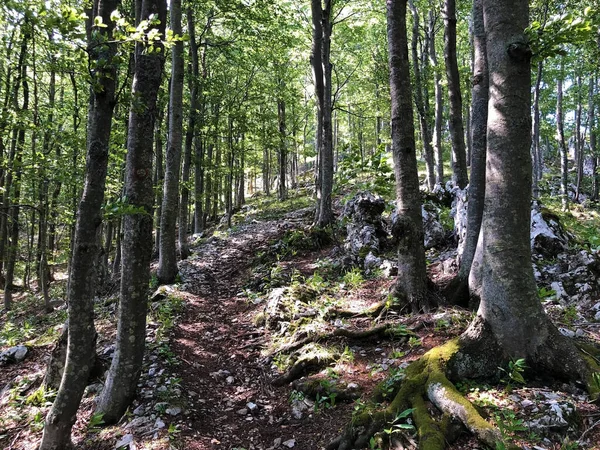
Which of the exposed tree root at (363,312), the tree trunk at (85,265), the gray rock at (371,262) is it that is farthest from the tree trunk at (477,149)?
the tree trunk at (85,265)

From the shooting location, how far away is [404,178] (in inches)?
250

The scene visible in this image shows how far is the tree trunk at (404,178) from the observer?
6.30 m

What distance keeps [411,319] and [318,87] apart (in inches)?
410

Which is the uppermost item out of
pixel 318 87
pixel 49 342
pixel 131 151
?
pixel 318 87

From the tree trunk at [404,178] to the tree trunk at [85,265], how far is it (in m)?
4.30

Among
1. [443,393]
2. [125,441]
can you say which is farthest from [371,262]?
[125,441]

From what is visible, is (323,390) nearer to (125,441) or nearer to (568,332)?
(125,441)

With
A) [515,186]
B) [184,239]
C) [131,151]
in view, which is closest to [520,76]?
[515,186]

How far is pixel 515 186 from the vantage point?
4070 millimetres

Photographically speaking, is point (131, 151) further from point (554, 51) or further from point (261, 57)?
point (261, 57)

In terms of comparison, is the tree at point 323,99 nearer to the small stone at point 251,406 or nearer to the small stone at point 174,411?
the small stone at point 251,406

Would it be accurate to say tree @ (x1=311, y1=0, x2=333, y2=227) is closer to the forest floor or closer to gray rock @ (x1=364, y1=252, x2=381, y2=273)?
gray rock @ (x1=364, y1=252, x2=381, y2=273)

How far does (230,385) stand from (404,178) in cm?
419

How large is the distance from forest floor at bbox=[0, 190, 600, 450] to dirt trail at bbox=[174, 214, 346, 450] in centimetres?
2
